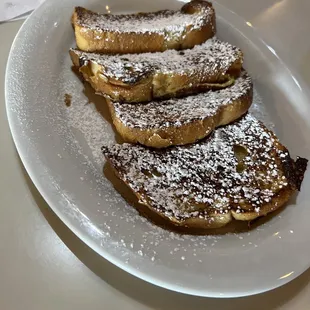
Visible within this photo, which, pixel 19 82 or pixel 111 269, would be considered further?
pixel 19 82

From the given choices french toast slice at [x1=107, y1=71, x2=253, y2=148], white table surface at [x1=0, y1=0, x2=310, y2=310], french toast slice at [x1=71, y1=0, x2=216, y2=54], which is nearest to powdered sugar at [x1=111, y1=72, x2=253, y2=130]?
french toast slice at [x1=107, y1=71, x2=253, y2=148]

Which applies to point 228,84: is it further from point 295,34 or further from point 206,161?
point 295,34

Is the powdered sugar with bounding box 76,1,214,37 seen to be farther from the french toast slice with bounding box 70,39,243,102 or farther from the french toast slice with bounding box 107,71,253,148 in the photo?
the french toast slice with bounding box 107,71,253,148

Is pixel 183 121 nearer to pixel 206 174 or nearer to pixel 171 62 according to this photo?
pixel 206 174

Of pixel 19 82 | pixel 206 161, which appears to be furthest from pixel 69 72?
pixel 206 161

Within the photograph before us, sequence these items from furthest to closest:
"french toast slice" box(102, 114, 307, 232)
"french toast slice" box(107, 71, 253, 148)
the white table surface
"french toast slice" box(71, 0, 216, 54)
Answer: "french toast slice" box(71, 0, 216, 54)
"french toast slice" box(107, 71, 253, 148)
"french toast slice" box(102, 114, 307, 232)
the white table surface

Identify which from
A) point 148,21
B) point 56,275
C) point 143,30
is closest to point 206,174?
point 56,275

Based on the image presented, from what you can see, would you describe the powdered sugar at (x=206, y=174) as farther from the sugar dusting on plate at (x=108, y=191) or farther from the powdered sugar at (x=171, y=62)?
the powdered sugar at (x=171, y=62)

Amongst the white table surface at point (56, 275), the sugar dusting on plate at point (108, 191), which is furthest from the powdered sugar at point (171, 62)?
the white table surface at point (56, 275)

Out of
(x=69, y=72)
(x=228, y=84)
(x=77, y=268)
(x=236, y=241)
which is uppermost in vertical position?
(x=69, y=72)
